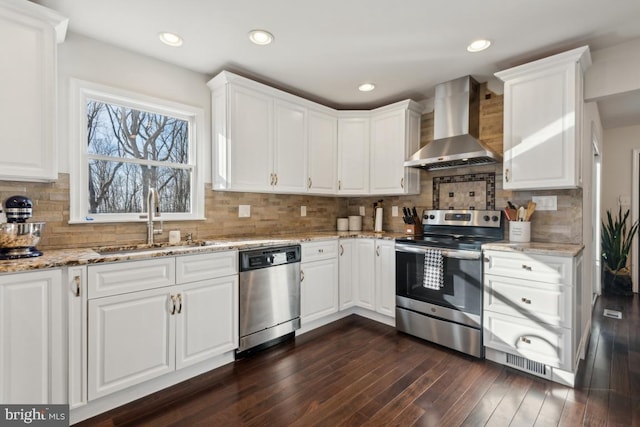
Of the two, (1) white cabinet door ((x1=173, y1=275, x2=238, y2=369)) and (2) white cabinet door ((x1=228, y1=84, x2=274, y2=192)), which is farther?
(2) white cabinet door ((x1=228, y1=84, x2=274, y2=192))

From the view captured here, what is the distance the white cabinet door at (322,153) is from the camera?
3.42m

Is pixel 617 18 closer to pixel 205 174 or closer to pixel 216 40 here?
pixel 216 40

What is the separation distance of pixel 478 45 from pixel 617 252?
374cm

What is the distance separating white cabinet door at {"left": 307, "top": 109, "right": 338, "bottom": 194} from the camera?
11.2ft

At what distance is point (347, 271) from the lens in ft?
11.0

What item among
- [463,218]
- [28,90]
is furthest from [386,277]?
[28,90]

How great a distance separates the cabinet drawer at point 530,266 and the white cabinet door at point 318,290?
4.59ft

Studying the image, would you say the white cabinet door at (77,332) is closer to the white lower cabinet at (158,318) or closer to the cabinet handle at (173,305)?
the white lower cabinet at (158,318)

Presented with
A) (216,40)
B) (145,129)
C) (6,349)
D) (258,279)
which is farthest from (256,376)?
(216,40)

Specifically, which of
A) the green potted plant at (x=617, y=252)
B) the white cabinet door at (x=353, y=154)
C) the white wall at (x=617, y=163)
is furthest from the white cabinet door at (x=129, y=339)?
the white wall at (x=617, y=163)

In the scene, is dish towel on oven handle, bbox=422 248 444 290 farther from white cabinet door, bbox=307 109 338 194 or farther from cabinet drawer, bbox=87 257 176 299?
cabinet drawer, bbox=87 257 176 299

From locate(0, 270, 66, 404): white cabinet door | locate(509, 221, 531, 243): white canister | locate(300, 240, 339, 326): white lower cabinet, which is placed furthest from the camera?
locate(300, 240, 339, 326): white lower cabinet

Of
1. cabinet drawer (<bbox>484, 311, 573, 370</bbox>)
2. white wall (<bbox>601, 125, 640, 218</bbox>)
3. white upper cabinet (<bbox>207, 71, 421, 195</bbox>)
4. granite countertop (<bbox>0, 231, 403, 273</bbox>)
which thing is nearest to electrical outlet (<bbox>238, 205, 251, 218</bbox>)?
white upper cabinet (<bbox>207, 71, 421, 195</bbox>)

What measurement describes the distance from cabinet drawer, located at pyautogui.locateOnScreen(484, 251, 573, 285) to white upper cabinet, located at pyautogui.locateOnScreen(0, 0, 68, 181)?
3023mm
